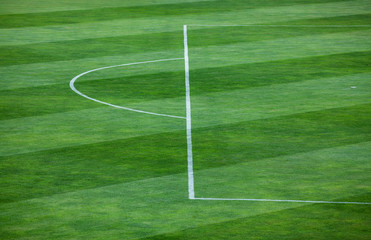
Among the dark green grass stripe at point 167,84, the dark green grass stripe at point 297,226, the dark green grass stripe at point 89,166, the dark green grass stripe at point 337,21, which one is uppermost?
the dark green grass stripe at point 337,21

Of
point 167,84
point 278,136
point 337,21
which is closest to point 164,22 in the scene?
point 337,21

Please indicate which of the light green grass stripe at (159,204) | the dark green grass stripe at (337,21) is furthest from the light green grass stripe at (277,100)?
the dark green grass stripe at (337,21)

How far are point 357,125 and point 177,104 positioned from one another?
3.00 m

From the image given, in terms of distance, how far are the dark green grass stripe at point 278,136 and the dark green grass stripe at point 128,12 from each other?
9.83m

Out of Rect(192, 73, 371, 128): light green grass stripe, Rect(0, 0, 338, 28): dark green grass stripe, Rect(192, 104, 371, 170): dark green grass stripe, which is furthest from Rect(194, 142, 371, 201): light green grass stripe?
Rect(0, 0, 338, 28): dark green grass stripe

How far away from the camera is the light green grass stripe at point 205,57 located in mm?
13906

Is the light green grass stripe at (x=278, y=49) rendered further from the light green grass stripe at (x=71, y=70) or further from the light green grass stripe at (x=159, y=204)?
the light green grass stripe at (x=159, y=204)

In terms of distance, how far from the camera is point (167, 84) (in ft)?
43.7

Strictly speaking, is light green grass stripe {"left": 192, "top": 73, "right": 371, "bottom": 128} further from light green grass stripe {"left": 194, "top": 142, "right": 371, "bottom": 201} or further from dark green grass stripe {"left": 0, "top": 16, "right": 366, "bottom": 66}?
dark green grass stripe {"left": 0, "top": 16, "right": 366, "bottom": 66}

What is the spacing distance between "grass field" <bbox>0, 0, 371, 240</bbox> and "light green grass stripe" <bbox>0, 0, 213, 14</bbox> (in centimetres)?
187

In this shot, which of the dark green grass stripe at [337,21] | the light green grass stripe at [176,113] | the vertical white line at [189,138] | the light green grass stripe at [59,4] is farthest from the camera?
the light green grass stripe at [59,4]

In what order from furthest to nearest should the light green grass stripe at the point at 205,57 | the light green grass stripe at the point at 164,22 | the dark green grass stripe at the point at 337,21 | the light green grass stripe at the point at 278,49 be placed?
1. the dark green grass stripe at the point at 337,21
2. the light green grass stripe at the point at 164,22
3. the light green grass stripe at the point at 278,49
4. the light green grass stripe at the point at 205,57

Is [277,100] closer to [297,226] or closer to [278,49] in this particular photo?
[278,49]

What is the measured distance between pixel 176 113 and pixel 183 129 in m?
0.84
